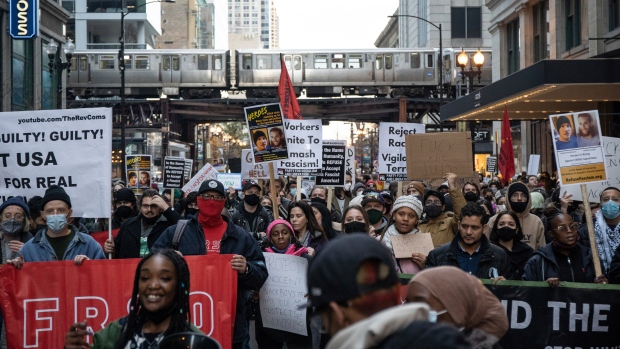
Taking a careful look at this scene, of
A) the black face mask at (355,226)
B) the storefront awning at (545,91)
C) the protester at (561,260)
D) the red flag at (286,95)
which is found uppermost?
the storefront awning at (545,91)

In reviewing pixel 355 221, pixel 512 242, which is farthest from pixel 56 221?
pixel 512 242

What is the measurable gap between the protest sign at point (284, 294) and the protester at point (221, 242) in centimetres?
76

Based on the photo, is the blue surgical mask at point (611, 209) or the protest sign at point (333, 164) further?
the protest sign at point (333, 164)

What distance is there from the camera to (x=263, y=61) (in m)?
51.6

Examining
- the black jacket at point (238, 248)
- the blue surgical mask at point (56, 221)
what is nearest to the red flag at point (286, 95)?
the black jacket at point (238, 248)

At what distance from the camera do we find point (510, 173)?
683 inches

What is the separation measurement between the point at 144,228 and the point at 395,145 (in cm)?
736

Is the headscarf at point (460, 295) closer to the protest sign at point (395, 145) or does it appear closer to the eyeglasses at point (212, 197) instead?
the eyeglasses at point (212, 197)

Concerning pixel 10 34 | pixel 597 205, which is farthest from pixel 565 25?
pixel 597 205

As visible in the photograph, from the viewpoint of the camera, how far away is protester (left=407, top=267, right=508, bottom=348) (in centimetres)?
295

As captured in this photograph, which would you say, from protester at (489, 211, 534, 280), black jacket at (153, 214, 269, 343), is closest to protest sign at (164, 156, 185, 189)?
protester at (489, 211, 534, 280)

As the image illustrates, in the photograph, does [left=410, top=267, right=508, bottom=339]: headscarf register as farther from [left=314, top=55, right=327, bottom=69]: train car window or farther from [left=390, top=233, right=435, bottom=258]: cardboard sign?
[left=314, top=55, right=327, bottom=69]: train car window

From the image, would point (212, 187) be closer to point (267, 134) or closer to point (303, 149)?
point (267, 134)

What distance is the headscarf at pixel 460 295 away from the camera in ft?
9.68
